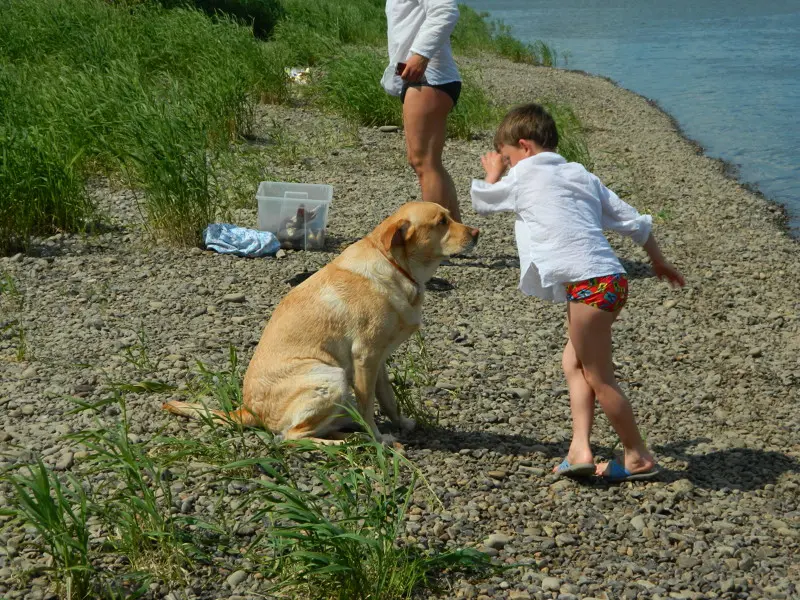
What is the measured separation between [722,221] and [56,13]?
10.7m

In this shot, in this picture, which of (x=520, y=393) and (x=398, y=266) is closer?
(x=398, y=266)

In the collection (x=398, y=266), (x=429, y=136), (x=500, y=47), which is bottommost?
(x=500, y=47)

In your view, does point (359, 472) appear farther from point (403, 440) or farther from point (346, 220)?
point (346, 220)

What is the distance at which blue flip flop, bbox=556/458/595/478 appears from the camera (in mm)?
4527

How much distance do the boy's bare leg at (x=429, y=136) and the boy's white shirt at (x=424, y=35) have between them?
0.14 metres

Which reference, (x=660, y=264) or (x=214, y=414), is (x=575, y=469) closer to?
(x=660, y=264)

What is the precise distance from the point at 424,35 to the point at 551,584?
4.57 m

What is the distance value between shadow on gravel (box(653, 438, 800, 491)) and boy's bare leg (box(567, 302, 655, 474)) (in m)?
0.32

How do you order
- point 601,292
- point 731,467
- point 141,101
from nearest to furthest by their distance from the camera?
point 601,292 → point 731,467 → point 141,101

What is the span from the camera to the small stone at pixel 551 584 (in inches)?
146

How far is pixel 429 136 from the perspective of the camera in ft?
24.4

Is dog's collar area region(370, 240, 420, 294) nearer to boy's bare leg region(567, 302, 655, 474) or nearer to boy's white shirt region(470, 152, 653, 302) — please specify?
boy's white shirt region(470, 152, 653, 302)

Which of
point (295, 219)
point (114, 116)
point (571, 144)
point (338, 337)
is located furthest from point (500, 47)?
point (338, 337)

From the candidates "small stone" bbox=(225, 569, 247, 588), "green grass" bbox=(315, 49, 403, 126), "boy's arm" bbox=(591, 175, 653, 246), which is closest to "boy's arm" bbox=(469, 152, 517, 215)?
"boy's arm" bbox=(591, 175, 653, 246)
